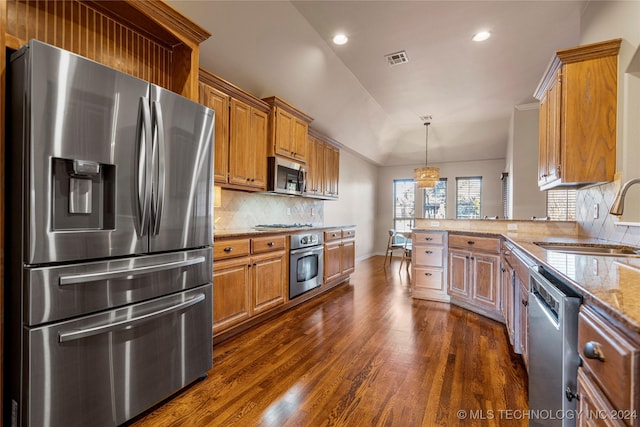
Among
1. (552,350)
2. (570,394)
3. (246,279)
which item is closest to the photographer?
(570,394)

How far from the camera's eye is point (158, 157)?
1637mm

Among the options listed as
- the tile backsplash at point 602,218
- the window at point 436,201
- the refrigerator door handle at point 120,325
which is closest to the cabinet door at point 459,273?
the tile backsplash at point 602,218

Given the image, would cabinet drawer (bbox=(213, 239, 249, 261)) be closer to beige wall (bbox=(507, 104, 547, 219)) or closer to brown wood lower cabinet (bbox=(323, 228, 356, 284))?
brown wood lower cabinet (bbox=(323, 228, 356, 284))

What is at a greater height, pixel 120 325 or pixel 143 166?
pixel 143 166

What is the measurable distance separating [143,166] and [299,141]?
2626mm

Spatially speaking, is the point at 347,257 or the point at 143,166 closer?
the point at 143,166

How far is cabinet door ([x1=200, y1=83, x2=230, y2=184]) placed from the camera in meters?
2.74

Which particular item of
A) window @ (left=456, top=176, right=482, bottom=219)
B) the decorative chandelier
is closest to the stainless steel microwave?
the decorative chandelier

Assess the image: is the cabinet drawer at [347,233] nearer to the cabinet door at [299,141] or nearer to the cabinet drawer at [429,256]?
the cabinet drawer at [429,256]

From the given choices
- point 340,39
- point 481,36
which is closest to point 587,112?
point 481,36

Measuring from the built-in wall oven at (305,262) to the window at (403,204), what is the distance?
15.3 ft

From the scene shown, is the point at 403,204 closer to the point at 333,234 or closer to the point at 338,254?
the point at 338,254

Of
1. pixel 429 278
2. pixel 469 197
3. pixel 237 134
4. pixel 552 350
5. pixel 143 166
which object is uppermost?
pixel 237 134

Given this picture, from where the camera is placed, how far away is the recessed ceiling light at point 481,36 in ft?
10.2
